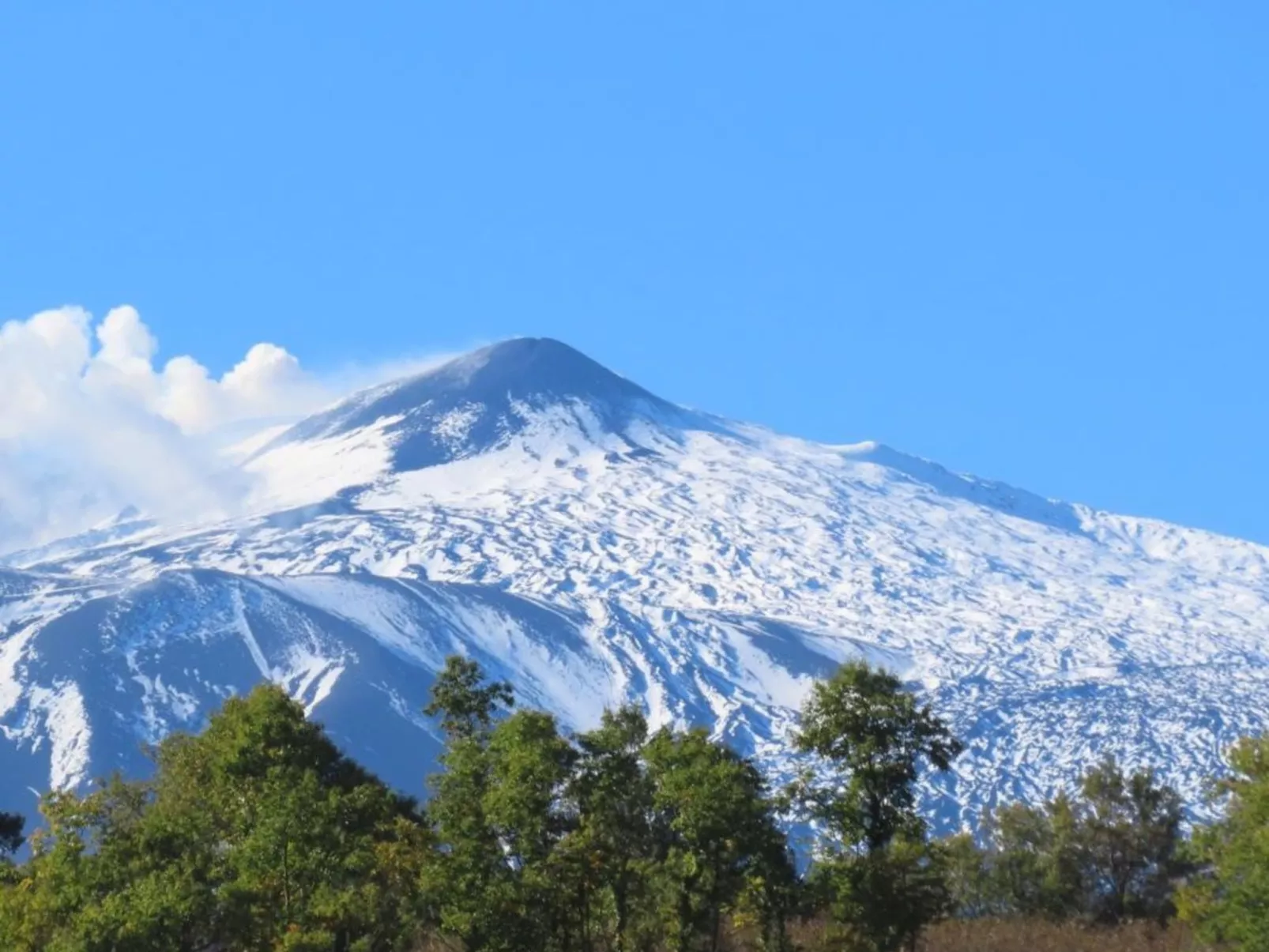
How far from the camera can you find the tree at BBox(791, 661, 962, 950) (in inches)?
2244

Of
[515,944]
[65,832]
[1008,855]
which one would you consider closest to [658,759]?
[515,944]

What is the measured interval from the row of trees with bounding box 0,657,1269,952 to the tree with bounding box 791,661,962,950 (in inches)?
2.7

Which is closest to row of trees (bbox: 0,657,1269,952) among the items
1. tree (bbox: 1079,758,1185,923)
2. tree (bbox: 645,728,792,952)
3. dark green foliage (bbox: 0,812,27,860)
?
tree (bbox: 645,728,792,952)

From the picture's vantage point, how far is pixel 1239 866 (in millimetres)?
59844

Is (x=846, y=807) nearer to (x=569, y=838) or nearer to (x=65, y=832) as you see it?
(x=569, y=838)

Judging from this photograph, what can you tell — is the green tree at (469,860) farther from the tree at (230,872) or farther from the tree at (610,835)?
the tree at (610,835)

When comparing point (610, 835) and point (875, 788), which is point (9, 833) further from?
point (875, 788)

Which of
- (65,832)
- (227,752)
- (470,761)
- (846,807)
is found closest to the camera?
(65,832)

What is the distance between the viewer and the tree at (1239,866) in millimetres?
57406

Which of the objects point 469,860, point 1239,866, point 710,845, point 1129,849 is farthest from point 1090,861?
point 469,860

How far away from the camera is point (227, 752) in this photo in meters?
63.7

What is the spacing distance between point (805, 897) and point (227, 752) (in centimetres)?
1852

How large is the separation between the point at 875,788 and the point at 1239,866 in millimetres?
10421

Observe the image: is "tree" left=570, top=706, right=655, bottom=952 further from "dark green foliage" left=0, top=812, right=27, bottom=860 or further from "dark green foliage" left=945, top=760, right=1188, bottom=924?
"dark green foliage" left=0, top=812, right=27, bottom=860
